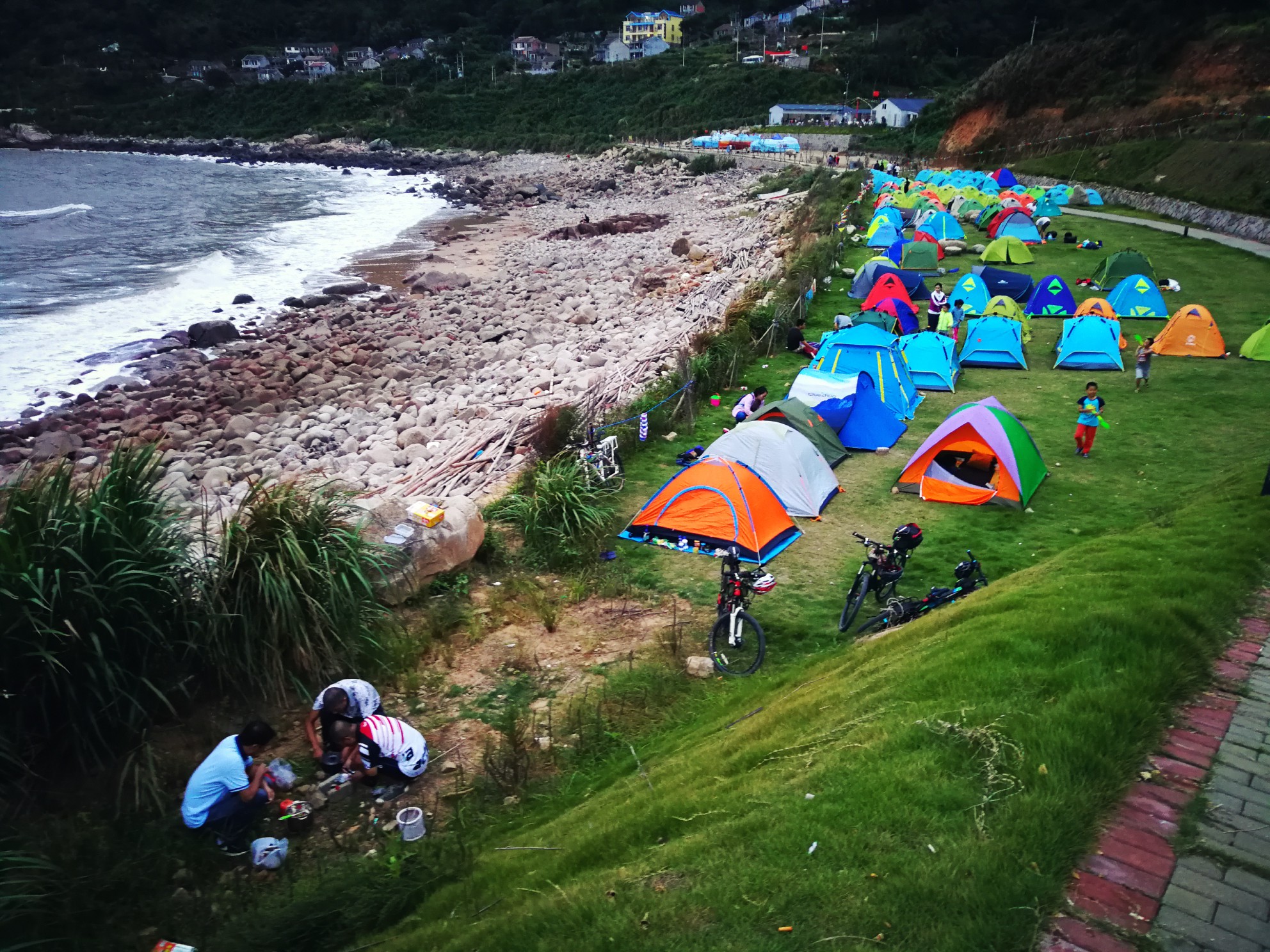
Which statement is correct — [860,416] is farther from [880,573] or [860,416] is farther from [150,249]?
[150,249]

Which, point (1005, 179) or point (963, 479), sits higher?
point (1005, 179)

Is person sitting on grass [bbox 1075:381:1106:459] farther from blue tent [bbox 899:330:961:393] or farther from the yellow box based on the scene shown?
the yellow box

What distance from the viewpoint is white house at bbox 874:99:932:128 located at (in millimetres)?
78075

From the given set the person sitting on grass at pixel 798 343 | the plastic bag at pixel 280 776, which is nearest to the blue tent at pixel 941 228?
the person sitting on grass at pixel 798 343

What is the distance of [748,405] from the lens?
14570 millimetres

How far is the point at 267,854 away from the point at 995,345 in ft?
54.9

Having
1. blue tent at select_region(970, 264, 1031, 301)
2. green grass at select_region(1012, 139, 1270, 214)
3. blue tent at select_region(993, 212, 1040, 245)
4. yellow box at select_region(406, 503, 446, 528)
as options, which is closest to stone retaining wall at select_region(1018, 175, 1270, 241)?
green grass at select_region(1012, 139, 1270, 214)

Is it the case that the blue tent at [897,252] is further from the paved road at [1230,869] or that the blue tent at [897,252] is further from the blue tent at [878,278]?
the paved road at [1230,869]

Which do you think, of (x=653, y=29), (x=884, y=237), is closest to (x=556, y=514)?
(x=884, y=237)

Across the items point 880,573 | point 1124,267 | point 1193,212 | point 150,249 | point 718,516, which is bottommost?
point 150,249

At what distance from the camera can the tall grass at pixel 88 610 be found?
5734 mm

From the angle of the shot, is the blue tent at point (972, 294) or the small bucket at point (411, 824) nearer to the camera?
the small bucket at point (411, 824)

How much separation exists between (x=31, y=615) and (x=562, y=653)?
15.0ft

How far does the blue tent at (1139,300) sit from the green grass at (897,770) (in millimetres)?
12700
